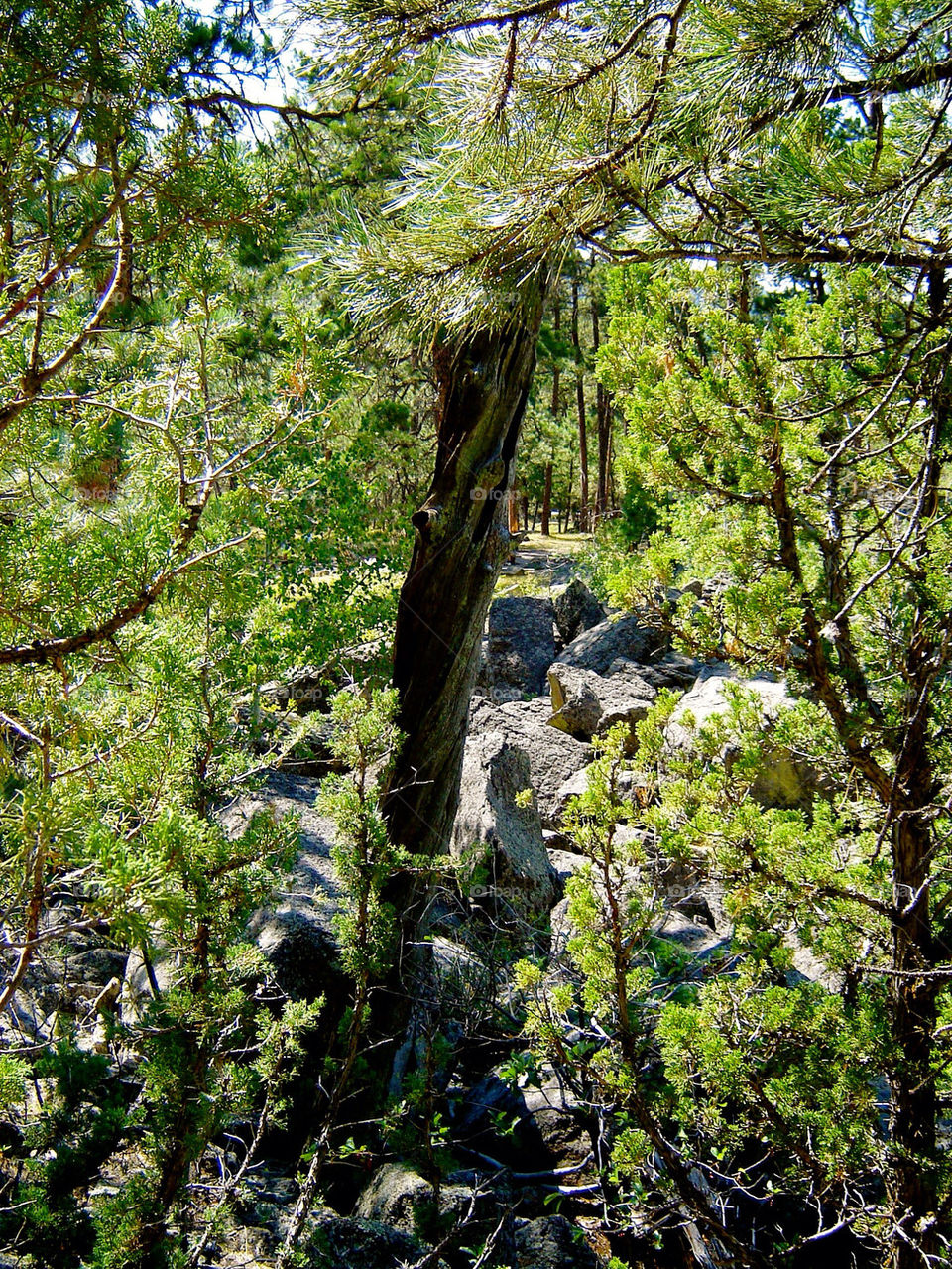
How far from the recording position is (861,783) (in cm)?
304

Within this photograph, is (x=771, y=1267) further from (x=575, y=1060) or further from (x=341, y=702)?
(x=341, y=702)

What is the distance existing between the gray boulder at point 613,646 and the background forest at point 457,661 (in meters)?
6.16

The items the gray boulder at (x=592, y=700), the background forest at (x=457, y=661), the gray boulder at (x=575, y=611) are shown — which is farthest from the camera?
the gray boulder at (x=575, y=611)

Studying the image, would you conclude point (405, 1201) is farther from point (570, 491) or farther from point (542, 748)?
point (570, 491)

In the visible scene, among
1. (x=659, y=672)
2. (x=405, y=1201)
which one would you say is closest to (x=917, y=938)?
(x=405, y=1201)

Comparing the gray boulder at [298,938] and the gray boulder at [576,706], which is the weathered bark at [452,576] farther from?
the gray boulder at [576,706]

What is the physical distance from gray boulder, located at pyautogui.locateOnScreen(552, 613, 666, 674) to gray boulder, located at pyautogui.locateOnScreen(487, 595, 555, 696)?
12.8 inches

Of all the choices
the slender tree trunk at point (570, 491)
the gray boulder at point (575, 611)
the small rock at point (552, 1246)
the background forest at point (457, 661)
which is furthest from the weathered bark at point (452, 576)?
the slender tree trunk at point (570, 491)

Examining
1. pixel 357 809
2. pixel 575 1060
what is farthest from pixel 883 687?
pixel 357 809

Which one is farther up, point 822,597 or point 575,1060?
point 822,597

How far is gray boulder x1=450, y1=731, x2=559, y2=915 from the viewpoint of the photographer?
15.9 ft

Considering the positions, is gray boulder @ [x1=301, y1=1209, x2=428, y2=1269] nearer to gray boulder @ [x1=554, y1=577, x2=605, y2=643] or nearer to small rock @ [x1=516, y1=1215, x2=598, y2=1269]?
small rock @ [x1=516, y1=1215, x2=598, y2=1269]

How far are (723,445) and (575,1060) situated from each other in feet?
6.95

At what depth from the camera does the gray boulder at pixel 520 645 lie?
10055 millimetres
